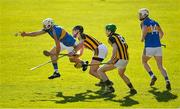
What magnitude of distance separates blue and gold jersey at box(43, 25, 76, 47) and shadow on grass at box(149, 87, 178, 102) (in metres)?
3.40

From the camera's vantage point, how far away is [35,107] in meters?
17.2

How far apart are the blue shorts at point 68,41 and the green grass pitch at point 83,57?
1274mm

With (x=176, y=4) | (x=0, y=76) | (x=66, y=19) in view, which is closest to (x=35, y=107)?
(x=0, y=76)

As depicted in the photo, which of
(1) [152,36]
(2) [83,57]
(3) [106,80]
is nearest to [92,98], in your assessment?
(3) [106,80]

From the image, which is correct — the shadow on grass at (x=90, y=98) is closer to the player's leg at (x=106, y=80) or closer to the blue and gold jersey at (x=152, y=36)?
the player's leg at (x=106, y=80)

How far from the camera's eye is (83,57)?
24.8 metres

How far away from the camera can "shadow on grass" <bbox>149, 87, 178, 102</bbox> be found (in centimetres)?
1800

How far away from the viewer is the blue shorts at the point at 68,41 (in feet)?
67.0

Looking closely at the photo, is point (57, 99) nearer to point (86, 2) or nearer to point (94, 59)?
point (94, 59)

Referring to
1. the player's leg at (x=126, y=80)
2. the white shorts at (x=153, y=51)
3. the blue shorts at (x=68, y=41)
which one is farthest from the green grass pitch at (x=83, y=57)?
the blue shorts at (x=68, y=41)

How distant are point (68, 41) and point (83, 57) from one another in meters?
4.32

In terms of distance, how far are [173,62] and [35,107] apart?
777 centimetres

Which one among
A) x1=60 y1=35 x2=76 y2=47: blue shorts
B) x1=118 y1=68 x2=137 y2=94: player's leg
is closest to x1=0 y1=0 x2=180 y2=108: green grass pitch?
x1=118 y1=68 x2=137 y2=94: player's leg

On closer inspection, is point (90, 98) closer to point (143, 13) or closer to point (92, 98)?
point (92, 98)
